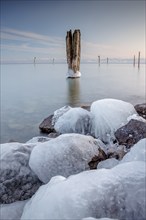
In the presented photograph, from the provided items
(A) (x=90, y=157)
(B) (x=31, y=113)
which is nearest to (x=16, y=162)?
(A) (x=90, y=157)

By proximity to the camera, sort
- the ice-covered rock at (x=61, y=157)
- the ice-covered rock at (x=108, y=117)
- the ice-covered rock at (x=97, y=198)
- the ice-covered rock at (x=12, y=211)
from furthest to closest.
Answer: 1. the ice-covered rock at (x=108, y=117)
2. the ice-covered rock at (x=61, y=157)
3. the ice-covered rock at (x=12, y=211)
4. the ice-covered rock at (x=97, y=198)

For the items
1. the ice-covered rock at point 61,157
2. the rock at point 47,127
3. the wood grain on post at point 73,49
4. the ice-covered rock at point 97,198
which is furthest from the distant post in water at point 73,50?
the ice-covered rock at point 97,198

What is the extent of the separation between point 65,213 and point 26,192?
1307 mm

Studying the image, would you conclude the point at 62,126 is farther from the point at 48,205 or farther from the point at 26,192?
the point at 48,205

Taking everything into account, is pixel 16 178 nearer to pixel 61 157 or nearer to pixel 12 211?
pixel 12 211

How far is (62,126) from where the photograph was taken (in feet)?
20.2

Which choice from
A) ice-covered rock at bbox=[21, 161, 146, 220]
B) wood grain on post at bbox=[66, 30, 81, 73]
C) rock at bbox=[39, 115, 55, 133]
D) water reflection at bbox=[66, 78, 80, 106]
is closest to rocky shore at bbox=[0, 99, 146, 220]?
ice-covered rock at bbox=[21, 161, 146, 220]

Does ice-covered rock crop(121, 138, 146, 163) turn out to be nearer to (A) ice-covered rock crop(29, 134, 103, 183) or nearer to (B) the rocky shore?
(B) the rocky shore

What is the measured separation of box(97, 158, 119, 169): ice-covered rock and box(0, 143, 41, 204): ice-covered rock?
0.81 metres

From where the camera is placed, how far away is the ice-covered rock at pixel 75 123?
6.01 m

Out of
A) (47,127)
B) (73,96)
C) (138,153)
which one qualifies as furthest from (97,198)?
(73,96)

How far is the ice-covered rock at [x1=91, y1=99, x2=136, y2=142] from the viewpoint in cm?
578

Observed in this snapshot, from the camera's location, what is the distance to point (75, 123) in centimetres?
604

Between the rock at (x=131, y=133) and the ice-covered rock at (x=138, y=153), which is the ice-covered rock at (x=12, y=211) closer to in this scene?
the ice-covered rock at (x=138, y=153)
